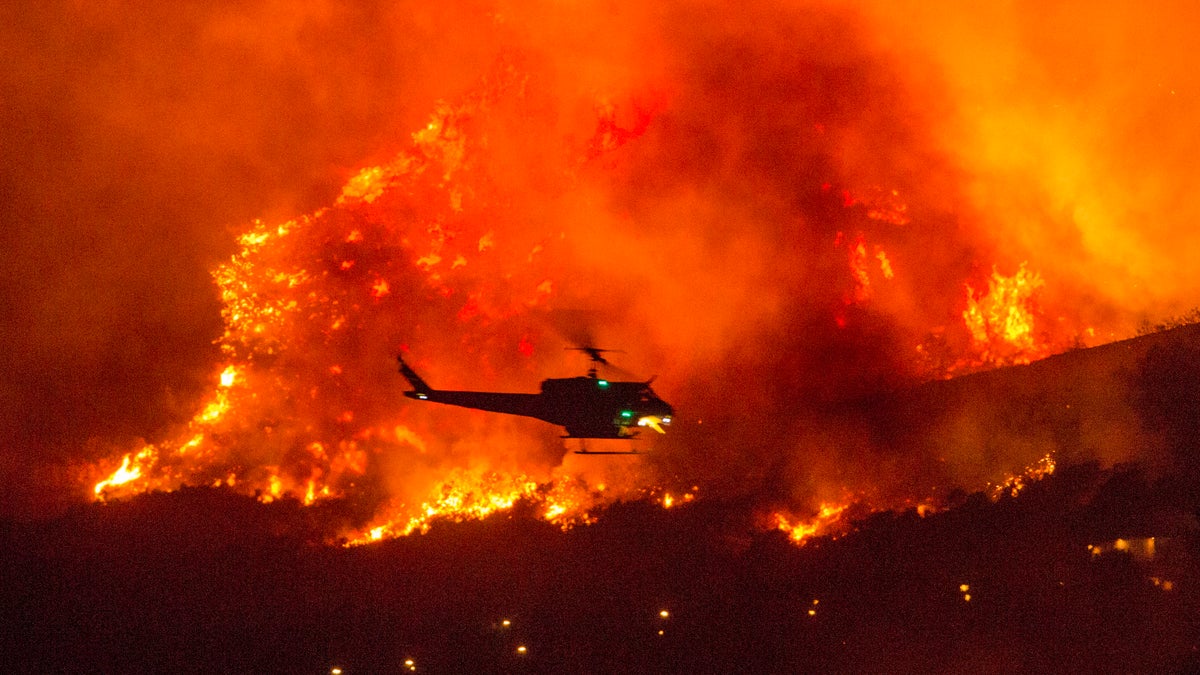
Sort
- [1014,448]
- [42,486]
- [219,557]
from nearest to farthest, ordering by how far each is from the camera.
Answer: [42,486] < [219,557] < [1014,448]

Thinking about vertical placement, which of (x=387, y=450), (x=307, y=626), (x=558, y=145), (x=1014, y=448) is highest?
(x=558, y=145)

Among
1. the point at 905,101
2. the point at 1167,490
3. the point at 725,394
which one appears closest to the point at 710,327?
the point at 725,394

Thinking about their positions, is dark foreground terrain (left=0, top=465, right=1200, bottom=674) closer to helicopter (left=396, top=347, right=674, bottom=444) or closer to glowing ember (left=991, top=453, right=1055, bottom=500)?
glowing ember (left=991, top=453, right=1055, bottom=500)

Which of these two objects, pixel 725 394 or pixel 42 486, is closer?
pixel 42 486

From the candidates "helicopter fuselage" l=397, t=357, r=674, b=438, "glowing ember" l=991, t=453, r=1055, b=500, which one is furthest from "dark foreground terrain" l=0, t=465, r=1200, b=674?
"helicopter fuselage" l=397, t=357, r=674, b=438

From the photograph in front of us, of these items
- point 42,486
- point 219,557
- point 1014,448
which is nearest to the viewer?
point 42,486

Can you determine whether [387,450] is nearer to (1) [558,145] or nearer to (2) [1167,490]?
(1) [558,145]

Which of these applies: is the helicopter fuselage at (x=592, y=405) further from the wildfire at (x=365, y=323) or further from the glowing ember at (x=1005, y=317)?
the glowing ember at (x=1005, y=317)
